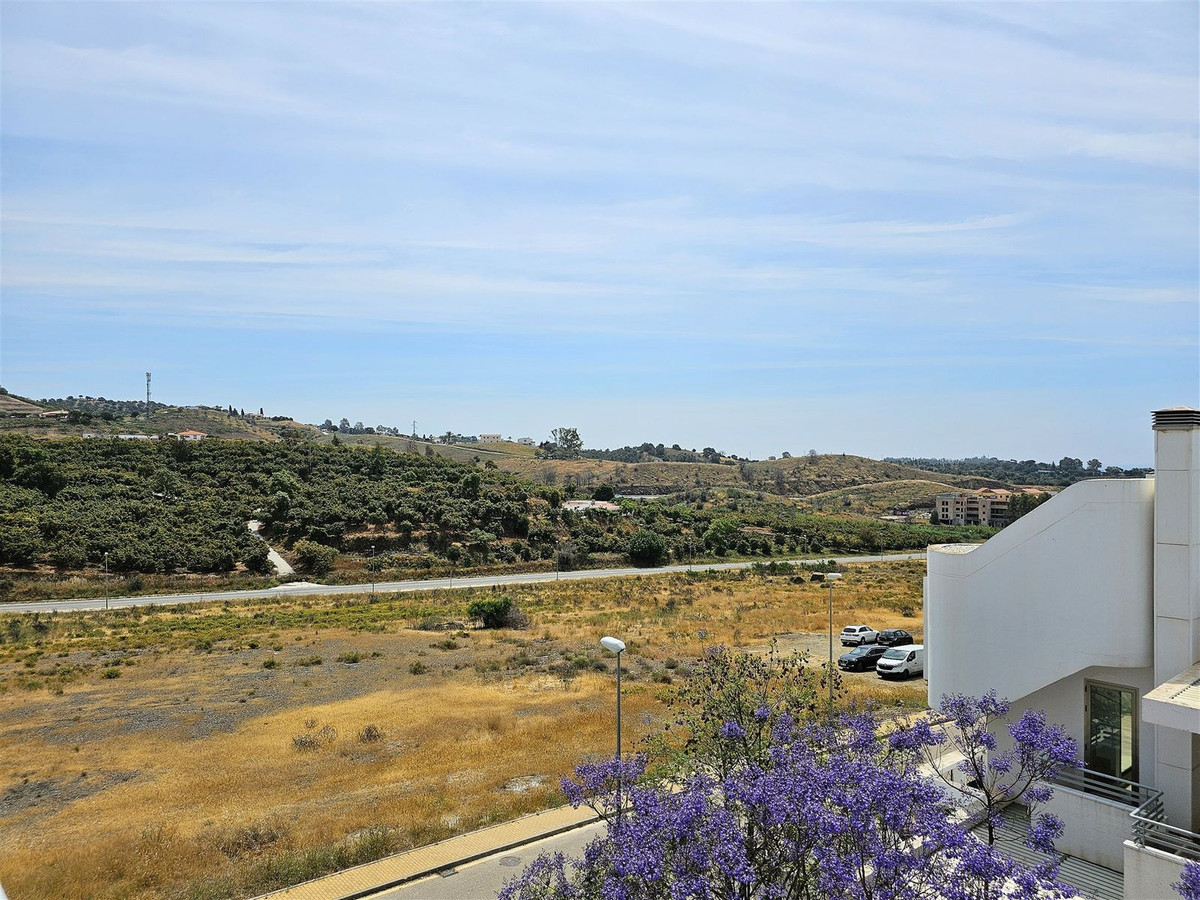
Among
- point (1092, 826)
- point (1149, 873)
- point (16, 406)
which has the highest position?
point (16, 406)

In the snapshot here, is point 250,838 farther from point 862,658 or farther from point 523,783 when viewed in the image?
point 862,658

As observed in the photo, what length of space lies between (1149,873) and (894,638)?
23.6 m

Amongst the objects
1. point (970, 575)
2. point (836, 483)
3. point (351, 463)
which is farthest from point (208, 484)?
point (836, 483)

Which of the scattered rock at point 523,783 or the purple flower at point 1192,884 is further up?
the purple flower at point 1192,884

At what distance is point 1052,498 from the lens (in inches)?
425

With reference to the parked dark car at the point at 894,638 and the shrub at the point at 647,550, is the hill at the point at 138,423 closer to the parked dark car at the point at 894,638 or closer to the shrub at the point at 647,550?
the shrub at the point at 647,550

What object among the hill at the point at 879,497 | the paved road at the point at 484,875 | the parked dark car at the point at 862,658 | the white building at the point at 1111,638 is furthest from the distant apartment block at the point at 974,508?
the paved road at the point at 484,875

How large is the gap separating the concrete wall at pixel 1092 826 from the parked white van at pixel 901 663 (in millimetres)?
15421

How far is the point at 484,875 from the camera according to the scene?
1147 cm

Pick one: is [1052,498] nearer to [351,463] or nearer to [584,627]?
[584,627]

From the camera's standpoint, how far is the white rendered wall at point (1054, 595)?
404 inches

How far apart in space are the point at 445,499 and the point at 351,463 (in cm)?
1576

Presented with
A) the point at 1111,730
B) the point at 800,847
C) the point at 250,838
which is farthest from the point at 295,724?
the point at 1111,730

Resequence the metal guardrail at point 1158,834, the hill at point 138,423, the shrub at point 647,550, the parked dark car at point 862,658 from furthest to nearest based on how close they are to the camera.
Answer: the hill at point 138,423 < the shrub at point 647,550 < the parked dark car at point 862,658 < the metal guardrail at point 1158,834
